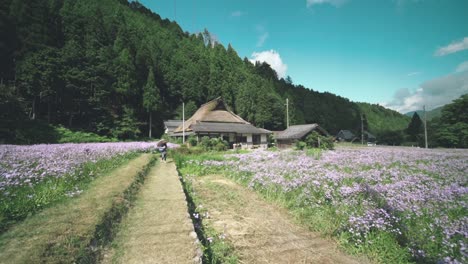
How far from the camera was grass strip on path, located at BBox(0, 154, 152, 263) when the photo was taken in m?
2.37

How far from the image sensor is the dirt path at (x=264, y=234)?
315 centimetres

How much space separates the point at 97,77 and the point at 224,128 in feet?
82.7

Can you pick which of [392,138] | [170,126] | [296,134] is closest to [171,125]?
[170,126]

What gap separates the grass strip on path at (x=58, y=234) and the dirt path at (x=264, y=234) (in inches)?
86.8

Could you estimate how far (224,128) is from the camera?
2942 centimetres

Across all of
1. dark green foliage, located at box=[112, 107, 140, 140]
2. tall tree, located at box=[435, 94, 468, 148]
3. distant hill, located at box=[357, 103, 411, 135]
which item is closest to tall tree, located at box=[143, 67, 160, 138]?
dark green foliage, located at box=[112, 107, 140, 140]

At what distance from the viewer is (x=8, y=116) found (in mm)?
19891

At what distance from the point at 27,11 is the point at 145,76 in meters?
20.4

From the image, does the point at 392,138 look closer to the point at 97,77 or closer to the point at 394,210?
the point at 394,210

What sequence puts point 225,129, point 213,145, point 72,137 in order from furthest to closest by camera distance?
point 225,129, point 72,137, point 213,145

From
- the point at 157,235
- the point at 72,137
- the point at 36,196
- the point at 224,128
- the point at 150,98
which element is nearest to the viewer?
the point at 157,235

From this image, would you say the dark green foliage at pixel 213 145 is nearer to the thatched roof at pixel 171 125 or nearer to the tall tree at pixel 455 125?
the thatched roof at pixel 171 125

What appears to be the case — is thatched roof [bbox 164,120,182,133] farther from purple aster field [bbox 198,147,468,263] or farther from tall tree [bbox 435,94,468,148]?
tall tree [bbox 435,94,468,148]

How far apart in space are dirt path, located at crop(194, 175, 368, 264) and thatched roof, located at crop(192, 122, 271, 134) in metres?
21.6
